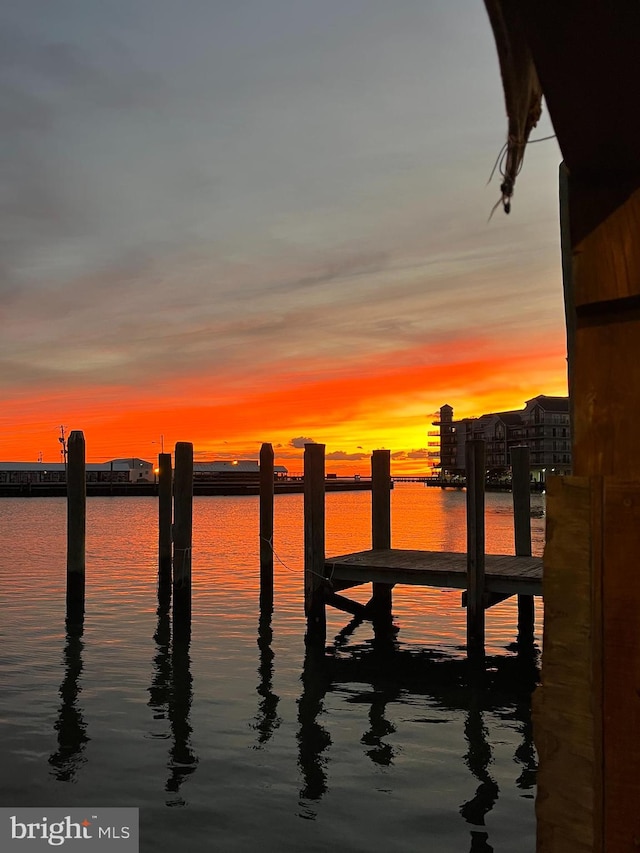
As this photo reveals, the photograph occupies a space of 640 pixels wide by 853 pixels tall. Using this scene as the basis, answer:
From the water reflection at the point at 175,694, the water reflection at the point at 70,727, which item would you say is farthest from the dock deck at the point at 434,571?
the water reflection at the point at 70,727

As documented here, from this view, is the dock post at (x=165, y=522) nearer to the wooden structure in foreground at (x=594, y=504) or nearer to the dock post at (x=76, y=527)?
the dock post at (x=76, y=527)

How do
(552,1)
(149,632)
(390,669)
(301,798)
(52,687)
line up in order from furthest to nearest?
(149,632) < (390,669) < (52,687) < (301,798) < (552,1)

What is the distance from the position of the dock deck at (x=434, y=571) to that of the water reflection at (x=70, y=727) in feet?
14.2

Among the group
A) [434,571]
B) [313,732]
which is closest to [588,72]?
[313,732]

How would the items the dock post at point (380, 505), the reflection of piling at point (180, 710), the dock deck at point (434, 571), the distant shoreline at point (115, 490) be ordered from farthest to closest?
the distant shoreline at point (115, 490) → the dock post at point (380, 505) → the dock deck at point (434, 571) → the reflection of piling at point (180, 710)

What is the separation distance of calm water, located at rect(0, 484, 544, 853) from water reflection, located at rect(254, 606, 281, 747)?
0.03m

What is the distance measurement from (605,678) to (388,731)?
283 inches

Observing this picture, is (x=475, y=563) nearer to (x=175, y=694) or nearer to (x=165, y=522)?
(x=175, y=694)

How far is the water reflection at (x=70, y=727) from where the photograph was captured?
737 centimetres

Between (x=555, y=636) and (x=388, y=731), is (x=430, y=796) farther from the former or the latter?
(x=555, y=636)

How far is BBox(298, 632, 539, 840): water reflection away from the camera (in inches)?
280

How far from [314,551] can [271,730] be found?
13.1ft

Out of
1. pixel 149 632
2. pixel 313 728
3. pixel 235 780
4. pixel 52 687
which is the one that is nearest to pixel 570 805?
pixel 235 780

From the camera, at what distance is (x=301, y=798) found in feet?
22.1
